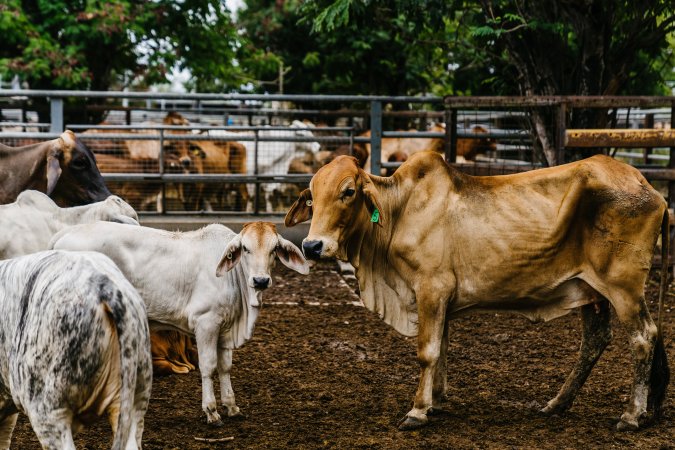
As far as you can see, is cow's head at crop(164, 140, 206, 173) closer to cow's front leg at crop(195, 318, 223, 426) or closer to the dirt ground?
the dirt ground

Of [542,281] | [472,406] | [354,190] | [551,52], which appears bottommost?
[472,406]

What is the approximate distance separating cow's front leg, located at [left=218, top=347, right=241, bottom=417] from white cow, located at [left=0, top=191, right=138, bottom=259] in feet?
4.98

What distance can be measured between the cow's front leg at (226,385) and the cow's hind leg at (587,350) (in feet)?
6.56

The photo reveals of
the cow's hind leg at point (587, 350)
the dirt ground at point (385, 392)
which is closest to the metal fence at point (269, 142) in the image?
the dirt ground at point (385, 392)

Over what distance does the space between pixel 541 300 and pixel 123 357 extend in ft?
9.68

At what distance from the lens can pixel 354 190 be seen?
19.1ft

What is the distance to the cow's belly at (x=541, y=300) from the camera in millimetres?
5844

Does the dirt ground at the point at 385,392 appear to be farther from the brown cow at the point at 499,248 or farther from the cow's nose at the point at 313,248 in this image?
the cow's nose at the point at 313,248

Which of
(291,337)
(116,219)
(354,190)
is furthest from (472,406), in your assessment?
(116,219)

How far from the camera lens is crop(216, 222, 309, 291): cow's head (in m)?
5.69

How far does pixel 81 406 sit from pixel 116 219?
Result: 3146 mm

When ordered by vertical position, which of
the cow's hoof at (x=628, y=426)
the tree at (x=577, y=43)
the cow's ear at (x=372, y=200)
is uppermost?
the tree at (x=577, y=43)

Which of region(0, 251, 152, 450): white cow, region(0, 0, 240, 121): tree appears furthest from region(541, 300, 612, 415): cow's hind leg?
region(0, 0, 240, 121): tree

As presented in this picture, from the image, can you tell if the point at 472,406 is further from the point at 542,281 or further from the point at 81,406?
the point at 81,406
